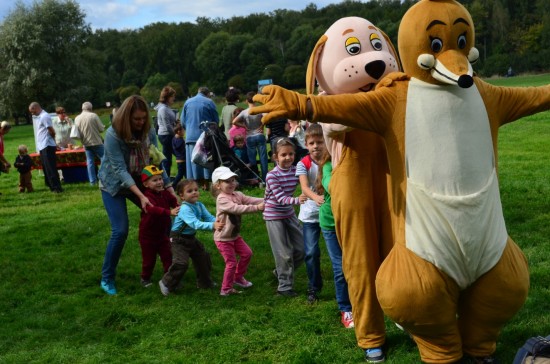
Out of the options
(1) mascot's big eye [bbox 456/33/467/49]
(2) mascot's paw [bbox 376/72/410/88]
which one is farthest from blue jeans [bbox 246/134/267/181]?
(1) mascot's big eye [bbox 456/33/467/49]

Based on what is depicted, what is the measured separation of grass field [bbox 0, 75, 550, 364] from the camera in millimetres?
5090

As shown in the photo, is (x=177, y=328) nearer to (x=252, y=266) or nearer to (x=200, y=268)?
(x=200, y=268)

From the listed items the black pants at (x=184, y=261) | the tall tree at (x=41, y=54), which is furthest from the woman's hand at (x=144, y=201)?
the tall tree at (x=41, y=54)

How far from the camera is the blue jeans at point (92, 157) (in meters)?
13.4

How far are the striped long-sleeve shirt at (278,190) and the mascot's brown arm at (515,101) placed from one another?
239 cm

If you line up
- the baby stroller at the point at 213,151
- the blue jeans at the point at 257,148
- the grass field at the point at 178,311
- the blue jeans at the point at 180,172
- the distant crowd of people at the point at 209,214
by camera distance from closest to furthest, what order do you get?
the grass field at the point at 178,311 < the distant crowd of people at the point at 209,214 < the baby stroller at the point at 213,151 < the blue jeans at the point at 257,148 < the blue jeans at the point at 180,172

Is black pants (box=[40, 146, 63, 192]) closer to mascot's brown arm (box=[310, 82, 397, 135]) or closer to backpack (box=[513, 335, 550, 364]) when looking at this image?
mascot's brown arm (box=[310, 82, 397, 135])

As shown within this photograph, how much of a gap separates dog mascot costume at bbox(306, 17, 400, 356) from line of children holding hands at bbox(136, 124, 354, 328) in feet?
3.00

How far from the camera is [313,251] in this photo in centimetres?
601

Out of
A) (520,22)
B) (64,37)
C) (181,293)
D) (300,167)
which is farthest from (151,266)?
(520,22)

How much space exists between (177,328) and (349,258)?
198cm

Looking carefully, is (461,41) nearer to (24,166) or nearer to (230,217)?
(230,217)

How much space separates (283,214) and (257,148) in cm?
622

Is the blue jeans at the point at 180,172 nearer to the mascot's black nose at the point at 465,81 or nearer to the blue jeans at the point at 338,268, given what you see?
the blue jeans at the point at 338,268
